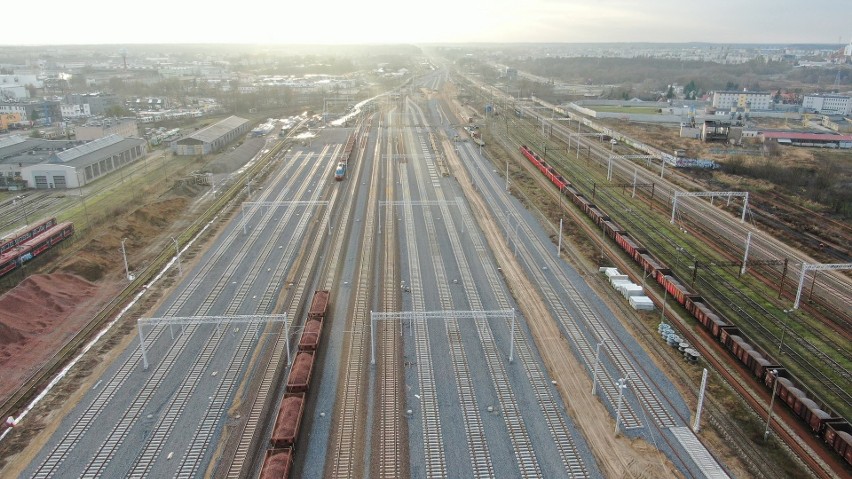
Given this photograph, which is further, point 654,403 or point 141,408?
point 654,403

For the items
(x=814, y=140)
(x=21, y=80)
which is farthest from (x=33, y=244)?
(x=21, y=80)

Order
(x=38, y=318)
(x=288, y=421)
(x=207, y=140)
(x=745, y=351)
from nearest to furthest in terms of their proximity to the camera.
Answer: (x=288, y=421) < (x=745, y=351) < (x=38, y=318) < (x=207, y=140)

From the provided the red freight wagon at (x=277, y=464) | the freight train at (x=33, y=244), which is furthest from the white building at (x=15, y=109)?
the red freight wagon at (x=277, y=464)

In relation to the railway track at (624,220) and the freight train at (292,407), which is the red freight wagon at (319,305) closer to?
the freight train at (292,407)

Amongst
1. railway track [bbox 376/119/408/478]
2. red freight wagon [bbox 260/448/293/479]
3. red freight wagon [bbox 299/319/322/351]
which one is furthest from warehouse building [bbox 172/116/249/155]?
red freight wagon [bbox 260/448/293/479]

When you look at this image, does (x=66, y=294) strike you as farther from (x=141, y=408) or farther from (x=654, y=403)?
(x=654, y=403)

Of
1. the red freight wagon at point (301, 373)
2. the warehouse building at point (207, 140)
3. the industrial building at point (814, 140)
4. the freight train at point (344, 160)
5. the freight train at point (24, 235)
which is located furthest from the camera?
the industrial building at point (814, 140)
